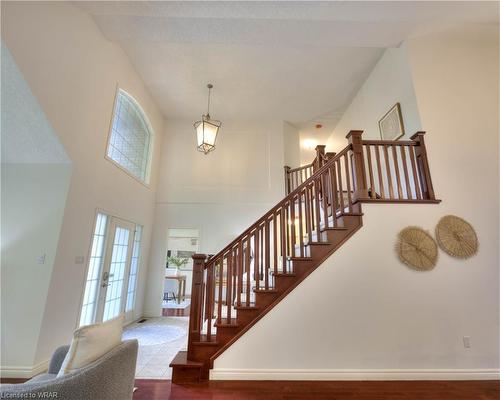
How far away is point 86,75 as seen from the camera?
3.36m

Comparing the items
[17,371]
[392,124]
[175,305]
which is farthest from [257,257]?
[175,305]

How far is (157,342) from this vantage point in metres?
3.66

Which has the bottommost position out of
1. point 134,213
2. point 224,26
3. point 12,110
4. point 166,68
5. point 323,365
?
point 323,365

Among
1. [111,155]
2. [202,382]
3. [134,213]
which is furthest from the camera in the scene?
[134,213]

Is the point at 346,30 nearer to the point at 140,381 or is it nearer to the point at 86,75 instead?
the point at 86,75

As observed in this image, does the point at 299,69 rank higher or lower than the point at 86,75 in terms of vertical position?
higher

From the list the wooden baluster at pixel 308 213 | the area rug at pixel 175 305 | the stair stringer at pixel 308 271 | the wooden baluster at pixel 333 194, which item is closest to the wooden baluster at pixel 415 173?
the stair stringer at pixel 308 271

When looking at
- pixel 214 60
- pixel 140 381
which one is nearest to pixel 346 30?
pixel 214 60

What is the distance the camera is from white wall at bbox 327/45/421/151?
367 centimetres

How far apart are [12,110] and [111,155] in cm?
165

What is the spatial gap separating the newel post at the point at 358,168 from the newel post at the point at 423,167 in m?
0.82

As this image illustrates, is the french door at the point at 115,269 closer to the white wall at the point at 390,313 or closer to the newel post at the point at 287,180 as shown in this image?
the white wall at the point at 390,313

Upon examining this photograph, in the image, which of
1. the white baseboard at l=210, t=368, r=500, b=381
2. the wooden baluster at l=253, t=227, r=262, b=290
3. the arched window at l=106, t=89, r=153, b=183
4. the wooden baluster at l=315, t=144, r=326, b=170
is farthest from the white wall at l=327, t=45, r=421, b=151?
the arched window at l=106, t=89, r=153, b=183

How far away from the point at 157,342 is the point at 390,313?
10.8 ft
